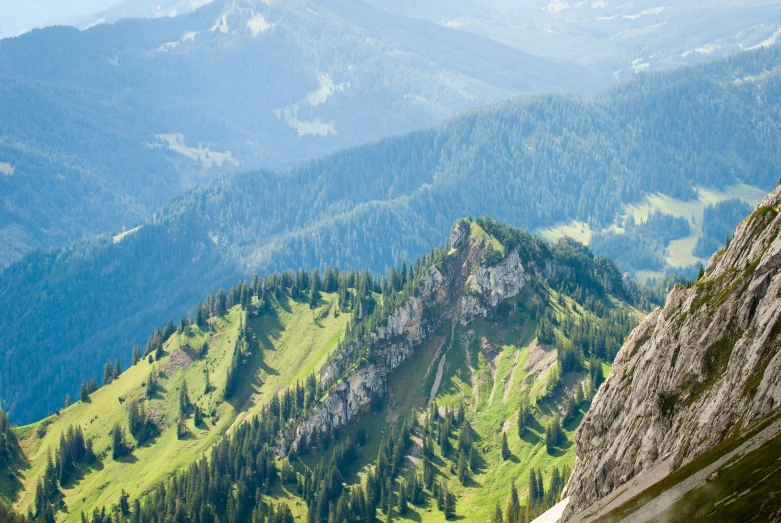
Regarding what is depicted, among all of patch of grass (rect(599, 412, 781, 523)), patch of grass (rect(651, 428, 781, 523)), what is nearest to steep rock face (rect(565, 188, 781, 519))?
patch of grass (rect(599, 412, 781, 523))

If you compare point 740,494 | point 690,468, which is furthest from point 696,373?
point 740,494

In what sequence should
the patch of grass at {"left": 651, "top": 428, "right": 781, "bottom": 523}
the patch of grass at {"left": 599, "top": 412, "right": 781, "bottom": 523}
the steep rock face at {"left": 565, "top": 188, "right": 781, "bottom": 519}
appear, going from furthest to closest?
the steep rock face at {"left": 565, "top": 188, "right": 781, "bottom": 519} < the patch of grass at {"left": 599, "top": 412, "right": 781, "bottom": 523} < the patch of grass at {"left": 651, "top": 428, "right": 781, "bottom": 523}

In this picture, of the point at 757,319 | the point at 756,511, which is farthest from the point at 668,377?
the point at 756,511

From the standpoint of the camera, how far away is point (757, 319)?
340 feet

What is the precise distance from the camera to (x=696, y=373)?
11181 cm

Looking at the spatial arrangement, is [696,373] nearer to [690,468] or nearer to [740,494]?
[690,468]

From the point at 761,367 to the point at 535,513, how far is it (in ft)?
357

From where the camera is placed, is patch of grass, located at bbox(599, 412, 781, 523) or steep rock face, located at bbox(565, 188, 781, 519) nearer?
patch of grass, located at bbox(599, 412, 781, 523)

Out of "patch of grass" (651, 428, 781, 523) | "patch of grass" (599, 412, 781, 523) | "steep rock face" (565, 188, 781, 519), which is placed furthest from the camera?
"steep rock face" (565, 188, 781, 519)

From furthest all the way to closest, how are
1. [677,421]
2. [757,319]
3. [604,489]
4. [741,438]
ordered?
1. [604,489]
2. [677,421]
3. [757,319]
4. [741,438]

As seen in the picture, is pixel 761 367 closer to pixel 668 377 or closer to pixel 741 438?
pixel 741 438

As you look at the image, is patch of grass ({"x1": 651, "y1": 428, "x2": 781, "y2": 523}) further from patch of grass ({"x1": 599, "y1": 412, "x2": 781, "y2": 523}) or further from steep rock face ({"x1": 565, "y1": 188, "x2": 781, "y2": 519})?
steep rock face ({"x1": 565, "y1": 188, "x2": 781, "y2": 519})

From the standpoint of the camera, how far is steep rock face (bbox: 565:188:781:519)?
100250 mm

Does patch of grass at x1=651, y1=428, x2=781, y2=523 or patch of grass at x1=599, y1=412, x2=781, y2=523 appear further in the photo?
patch of grass at x1=599, y1=412, x2=781, y2=523
